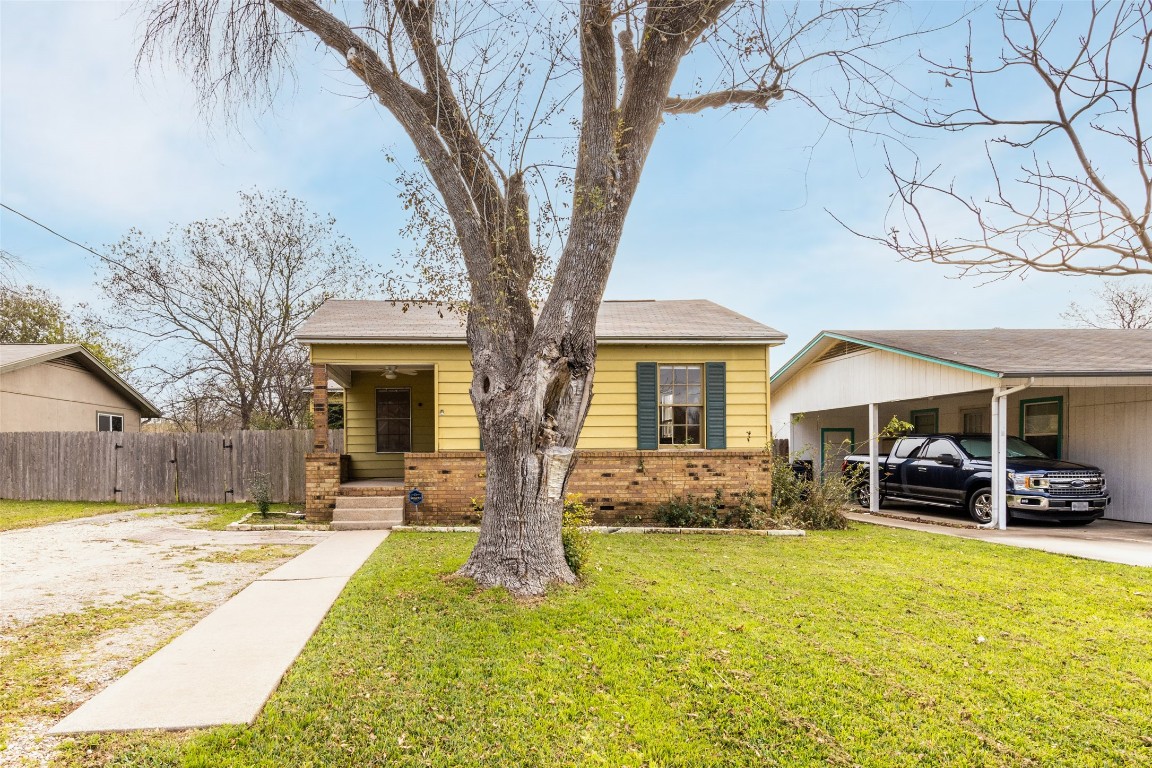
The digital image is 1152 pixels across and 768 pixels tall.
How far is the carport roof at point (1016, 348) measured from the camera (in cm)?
1016

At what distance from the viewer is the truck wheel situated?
11.2m

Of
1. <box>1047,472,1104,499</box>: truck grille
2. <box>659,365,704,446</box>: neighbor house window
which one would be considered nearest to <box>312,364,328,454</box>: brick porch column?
<box>659,365,704,446</box>: neighbor house window

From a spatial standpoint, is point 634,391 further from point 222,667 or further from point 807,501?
point 222,667

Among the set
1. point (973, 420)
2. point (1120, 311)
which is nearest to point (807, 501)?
point (973, 420)

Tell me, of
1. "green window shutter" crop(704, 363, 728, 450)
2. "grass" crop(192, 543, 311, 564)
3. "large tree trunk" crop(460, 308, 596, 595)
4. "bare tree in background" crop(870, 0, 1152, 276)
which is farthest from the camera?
"green window shutter" crop(704, 363, 728, 450)

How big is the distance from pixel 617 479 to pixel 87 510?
11382 millimetres

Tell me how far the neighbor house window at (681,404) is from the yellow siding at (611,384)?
263mm

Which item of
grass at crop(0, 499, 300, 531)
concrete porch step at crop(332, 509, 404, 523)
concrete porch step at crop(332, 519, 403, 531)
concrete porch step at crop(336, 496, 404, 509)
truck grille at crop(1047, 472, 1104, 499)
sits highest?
truck grille at crop(1047, 472, 1104, 499)

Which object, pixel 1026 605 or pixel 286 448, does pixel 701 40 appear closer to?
pixel 1026 605

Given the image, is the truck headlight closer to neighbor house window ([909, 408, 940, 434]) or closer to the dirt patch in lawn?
neighbor house window ([909, 408, 940, 434])

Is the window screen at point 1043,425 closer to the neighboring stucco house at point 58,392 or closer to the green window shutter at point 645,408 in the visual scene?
the green window shutter at point 645,408

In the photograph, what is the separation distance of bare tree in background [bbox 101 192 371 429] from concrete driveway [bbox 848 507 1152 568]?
17253mm

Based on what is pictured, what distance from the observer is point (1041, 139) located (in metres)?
2.64

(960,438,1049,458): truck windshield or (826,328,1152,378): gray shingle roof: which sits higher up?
(826,328,1152,378): gray shingle roof
